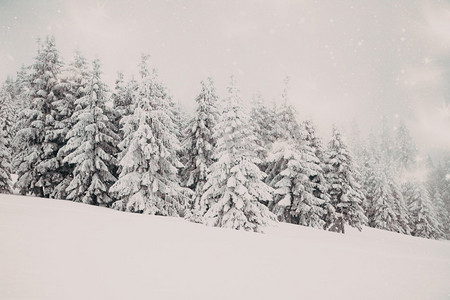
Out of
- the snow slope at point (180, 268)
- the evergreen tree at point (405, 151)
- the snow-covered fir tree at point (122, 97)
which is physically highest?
the evergreen tree at point (405, 151)

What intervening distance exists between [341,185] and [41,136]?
29207mm

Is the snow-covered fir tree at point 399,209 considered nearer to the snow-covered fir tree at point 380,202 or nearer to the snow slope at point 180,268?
the snow-covered fir tree at point 380,202

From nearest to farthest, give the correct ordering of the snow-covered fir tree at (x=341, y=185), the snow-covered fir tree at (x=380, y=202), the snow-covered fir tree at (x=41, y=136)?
the snow-covered fir tree at (x=41, y=136), the snow-covered fir tree at (x=341, y=185), the snow-covered fir tree at (x=380, y=202)

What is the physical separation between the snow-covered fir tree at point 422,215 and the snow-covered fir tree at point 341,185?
2575 cm

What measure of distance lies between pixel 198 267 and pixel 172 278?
0.85 metres

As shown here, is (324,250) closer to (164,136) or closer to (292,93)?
(164,136)

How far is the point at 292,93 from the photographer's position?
26.1 meters

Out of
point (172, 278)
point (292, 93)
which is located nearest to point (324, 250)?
point (172, 278)

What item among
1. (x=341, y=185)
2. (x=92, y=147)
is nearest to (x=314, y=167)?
(x=341, y=185)

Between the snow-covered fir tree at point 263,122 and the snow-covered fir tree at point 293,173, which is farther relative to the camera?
the snow-covered fir tree at point 263,122

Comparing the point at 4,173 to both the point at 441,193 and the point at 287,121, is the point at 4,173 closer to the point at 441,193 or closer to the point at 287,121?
the point at 287,121

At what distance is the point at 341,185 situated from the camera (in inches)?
1137

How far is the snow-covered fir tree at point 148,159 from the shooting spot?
62.8 ft

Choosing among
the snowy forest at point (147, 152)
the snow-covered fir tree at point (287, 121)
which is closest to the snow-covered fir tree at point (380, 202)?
the snowy forest at point (147, 152)
